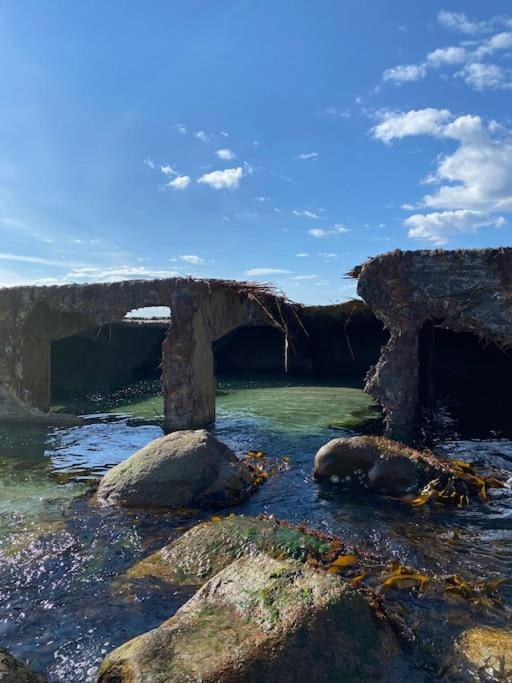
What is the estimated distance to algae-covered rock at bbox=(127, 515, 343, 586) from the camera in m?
5.53

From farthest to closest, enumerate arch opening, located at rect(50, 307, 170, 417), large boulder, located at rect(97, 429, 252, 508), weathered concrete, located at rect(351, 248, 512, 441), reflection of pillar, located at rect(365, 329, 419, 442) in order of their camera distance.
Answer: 1. arch opening, located at rect(50, 307, 170, 417)
2. reflection of pillar, located at rect(365, 329, 419, 442)
3. weathered concrete, located at rect(351, 248, 512, 441)
4. large boulder, located at rect(97, 429, 252, 508)

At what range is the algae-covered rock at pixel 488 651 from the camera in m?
3.96

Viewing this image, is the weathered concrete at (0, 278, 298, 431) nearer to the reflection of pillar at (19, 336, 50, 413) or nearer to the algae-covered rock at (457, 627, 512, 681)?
the reflection of pillar at (19, 336, 50, 413)

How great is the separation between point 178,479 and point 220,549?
2.11 metres

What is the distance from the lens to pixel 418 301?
10.1 meters

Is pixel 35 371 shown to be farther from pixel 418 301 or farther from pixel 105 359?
pixel 418 301

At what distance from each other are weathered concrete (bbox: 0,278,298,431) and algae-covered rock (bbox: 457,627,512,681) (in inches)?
326

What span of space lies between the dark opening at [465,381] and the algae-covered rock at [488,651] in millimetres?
8585

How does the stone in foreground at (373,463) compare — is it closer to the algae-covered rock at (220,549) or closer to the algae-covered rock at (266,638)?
the algae-covered rock at (220,549)

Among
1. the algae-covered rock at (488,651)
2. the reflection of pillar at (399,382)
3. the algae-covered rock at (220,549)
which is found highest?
Answer: the reflection of pillar at (399,382)

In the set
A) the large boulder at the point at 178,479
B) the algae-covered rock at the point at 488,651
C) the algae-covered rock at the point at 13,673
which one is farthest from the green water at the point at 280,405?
the algae-covered rock at the point at 13,673

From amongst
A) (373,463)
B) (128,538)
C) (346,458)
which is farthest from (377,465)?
(128,538)

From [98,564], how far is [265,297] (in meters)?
8.53

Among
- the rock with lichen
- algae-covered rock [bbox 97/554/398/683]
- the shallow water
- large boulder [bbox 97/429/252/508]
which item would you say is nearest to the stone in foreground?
the rock with lichen
